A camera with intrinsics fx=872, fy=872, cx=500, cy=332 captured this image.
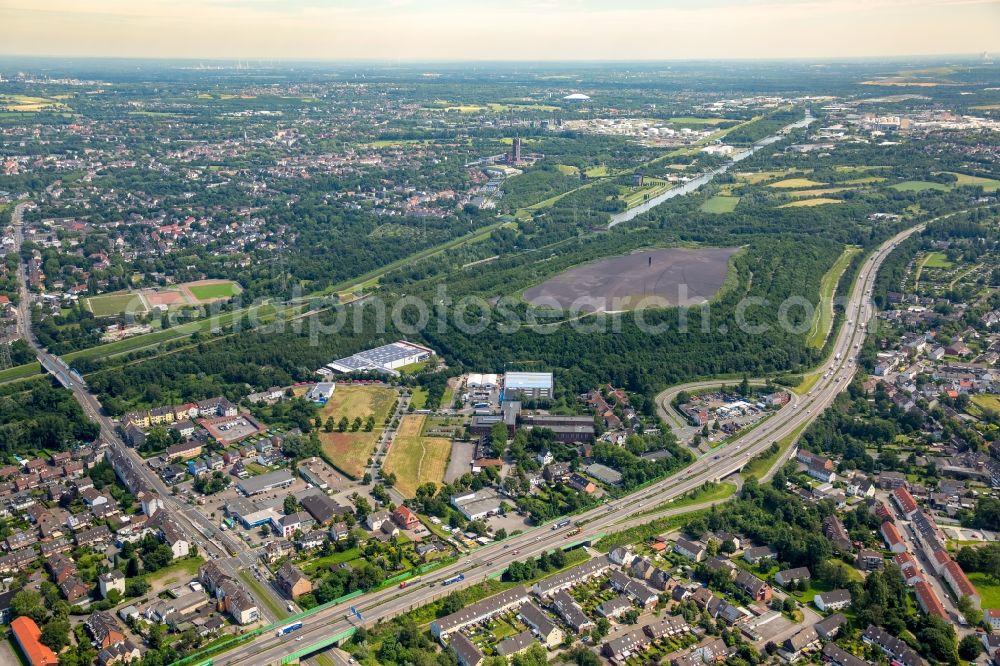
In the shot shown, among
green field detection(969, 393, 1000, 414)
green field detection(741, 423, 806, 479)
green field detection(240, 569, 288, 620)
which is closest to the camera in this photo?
green field detection(240, 569, 288, 620)

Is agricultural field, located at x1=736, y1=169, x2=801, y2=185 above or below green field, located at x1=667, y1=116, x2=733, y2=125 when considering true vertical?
below

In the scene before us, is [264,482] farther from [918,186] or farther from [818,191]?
[918,186]

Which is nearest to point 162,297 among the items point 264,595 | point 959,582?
Answer: point 264,595

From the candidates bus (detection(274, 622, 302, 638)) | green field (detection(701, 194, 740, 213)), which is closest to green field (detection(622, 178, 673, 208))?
green field (detection(701, 194, 740, 213))

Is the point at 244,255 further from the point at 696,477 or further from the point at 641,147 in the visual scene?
the point at 641,147

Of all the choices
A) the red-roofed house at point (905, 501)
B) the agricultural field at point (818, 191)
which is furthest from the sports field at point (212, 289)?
the agricultural field at point (818, 191)

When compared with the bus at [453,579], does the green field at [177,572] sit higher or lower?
lower

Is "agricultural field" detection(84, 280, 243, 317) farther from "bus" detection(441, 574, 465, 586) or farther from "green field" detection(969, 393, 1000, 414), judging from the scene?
"green field" detection(969, 393, 1000, 414)

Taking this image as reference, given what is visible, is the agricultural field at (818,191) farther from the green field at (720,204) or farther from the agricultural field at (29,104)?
the agricultural field at (29,104)
